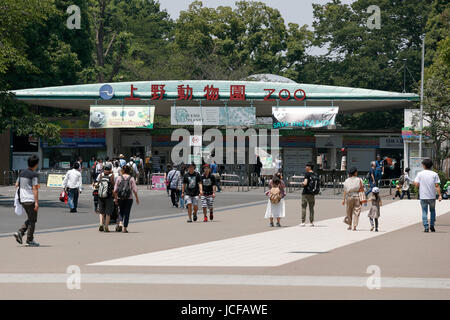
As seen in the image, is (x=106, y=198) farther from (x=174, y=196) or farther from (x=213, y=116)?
(x=213, y=116)

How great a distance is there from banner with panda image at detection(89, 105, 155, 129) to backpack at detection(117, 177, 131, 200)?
2746cm

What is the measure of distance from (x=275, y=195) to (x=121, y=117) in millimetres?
26536

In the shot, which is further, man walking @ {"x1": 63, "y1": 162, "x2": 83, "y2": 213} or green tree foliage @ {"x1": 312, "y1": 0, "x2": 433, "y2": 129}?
green tree foliage @ {"x1": 312, "y1": 0, "x2": 433, "y2": 129}

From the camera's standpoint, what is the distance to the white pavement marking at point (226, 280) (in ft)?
35.1

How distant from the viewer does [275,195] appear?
2289 centimetres

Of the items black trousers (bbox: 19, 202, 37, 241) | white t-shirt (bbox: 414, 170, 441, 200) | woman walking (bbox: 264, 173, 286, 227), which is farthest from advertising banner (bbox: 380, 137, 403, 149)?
black trousers (bbox: 19, 202, 37, 241)

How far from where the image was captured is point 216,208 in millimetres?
30734

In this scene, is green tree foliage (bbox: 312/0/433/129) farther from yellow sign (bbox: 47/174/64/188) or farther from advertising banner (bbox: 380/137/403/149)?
yellow sign (bbox: 47/174/64/188)

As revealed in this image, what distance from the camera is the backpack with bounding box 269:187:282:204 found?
22739mm

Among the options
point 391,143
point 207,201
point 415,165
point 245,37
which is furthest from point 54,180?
point 245,37

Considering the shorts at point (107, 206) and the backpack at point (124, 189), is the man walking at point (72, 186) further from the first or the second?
the backpack at point (124, 189)

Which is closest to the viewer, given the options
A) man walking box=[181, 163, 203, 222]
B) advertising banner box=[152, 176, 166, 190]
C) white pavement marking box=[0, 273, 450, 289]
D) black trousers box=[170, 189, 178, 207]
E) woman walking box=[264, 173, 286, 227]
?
white pavement marking box=[0, 273, 450, 289]

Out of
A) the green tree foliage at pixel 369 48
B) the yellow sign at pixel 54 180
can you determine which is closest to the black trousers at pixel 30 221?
the yellow sign at pixel 54 180
